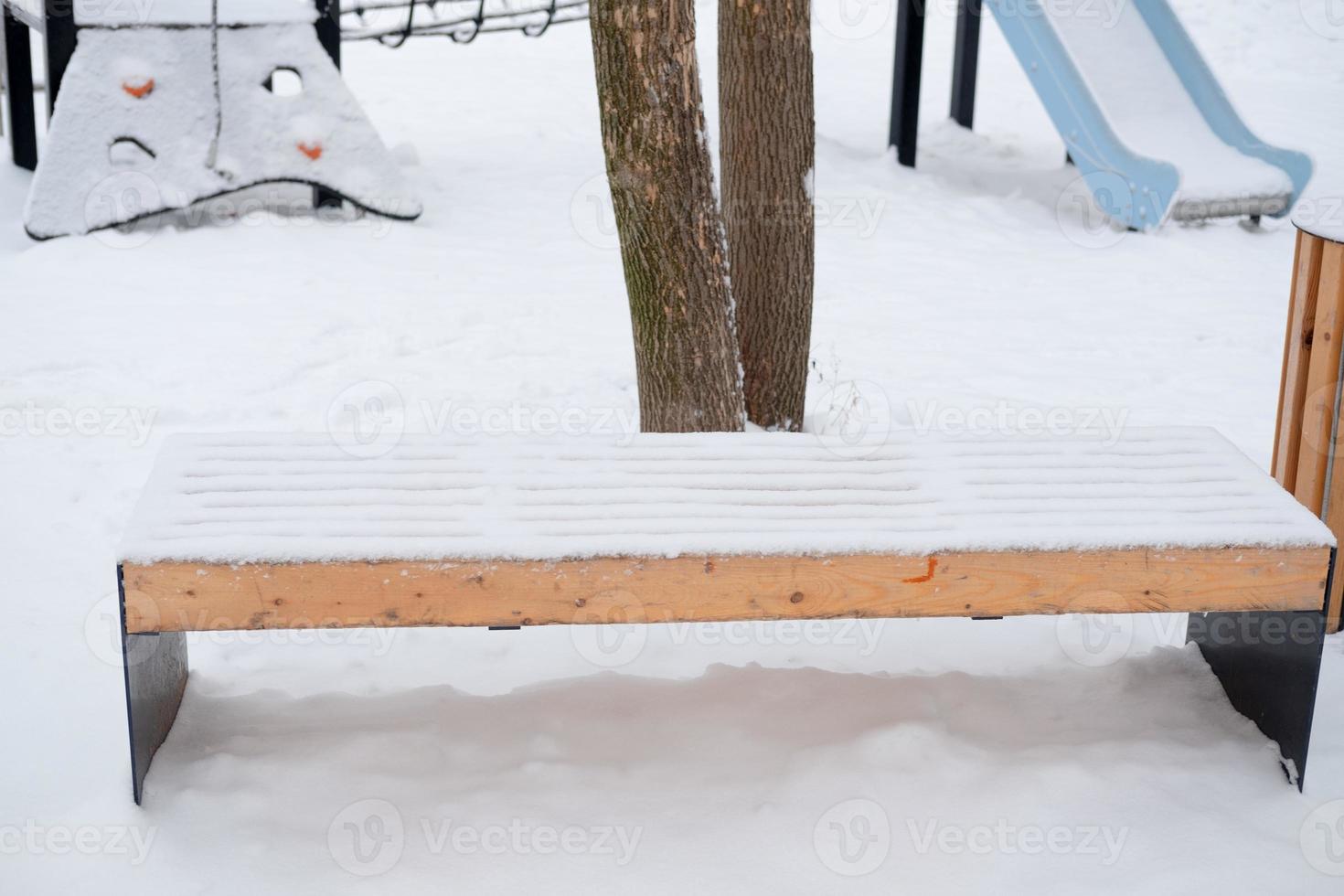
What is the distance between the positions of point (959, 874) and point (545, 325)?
3365 mm

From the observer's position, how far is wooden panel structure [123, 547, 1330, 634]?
2.43m

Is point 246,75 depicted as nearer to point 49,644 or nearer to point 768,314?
point 768,314

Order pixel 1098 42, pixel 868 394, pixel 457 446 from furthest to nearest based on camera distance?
1. pixel 1098 42
2. pixel 868 394
3. pixel 457 446

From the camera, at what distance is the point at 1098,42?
8172mm

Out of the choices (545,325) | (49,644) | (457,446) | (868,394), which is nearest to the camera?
(457,446)

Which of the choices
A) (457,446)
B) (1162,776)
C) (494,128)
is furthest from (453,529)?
(494,128)

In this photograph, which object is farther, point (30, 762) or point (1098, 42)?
point (1098, 42)
